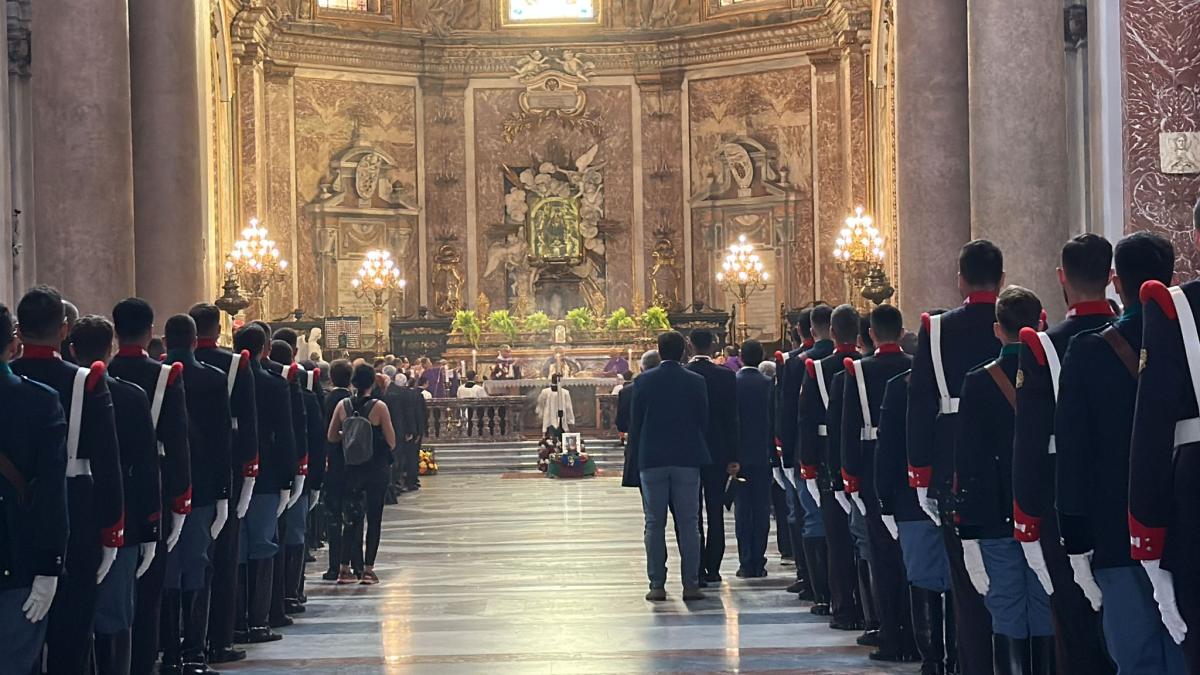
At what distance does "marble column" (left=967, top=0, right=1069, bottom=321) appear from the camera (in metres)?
14.6

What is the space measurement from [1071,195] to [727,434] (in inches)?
190

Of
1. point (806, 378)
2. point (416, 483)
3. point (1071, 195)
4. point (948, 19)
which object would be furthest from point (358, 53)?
point (806, 378)

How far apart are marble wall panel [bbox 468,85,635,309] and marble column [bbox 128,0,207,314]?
20557mm

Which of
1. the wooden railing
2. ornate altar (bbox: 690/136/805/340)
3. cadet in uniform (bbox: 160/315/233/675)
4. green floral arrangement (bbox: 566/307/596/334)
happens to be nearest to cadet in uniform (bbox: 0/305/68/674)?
cadet in uniform (bbox: 160/315/233/675)

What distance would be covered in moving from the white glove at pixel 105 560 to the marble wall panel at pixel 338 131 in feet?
97.9

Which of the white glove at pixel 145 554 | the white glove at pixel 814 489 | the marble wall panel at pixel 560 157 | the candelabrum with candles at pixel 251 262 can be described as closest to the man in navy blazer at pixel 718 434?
the white glove at pixel 814 489

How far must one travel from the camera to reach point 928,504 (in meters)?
7.84

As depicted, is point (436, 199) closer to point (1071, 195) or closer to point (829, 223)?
point (829, 223)

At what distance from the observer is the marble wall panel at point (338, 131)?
121 feet

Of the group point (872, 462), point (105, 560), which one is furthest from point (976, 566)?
point (105, 560)

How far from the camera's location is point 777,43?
3678 cm

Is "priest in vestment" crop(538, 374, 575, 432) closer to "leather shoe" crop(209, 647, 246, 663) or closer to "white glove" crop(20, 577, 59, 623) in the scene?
"leather shoe" crop(209, 647, 246, 663)

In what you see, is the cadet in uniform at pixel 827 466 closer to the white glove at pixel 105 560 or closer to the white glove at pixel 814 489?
the white glove at pixel 814 489

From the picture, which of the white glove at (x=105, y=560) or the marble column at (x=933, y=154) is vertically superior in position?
the marble column at (x=933, y=154)
